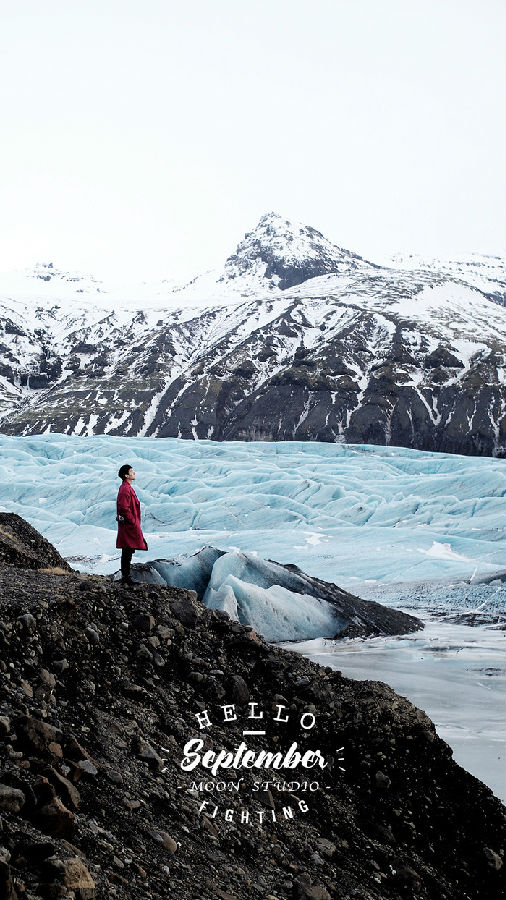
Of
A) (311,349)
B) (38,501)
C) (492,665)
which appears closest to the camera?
(492,665)

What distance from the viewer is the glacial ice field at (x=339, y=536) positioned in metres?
17.1

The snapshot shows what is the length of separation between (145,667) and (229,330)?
165676mm

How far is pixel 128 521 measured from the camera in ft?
33.9

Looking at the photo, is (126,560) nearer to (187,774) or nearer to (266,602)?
(187,774)

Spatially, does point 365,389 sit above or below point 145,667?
above

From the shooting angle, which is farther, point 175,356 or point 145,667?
point 175,356

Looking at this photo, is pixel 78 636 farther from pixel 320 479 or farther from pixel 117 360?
pixel 117 360

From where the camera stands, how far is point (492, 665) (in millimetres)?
18234

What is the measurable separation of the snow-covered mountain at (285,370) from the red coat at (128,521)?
114284 millimetres

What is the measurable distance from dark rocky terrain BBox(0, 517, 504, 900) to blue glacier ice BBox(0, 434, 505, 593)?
19526 millimetres

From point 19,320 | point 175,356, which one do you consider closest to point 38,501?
point 175,356

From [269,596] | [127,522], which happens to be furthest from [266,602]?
[127,522]

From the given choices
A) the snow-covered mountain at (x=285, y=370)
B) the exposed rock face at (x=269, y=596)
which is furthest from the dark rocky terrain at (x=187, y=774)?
the snow-covered mountain at (x=285, y=370)

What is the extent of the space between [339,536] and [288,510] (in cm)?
412
